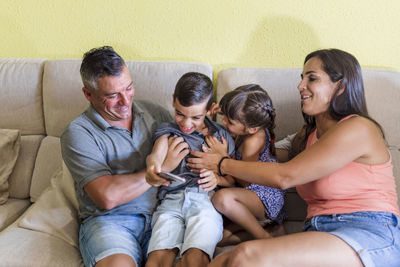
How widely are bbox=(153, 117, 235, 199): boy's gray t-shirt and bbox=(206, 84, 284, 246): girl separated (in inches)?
1.6

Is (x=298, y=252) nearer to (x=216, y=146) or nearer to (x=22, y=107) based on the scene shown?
(x=216, y=146)

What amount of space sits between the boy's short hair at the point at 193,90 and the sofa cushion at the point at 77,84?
0.37m

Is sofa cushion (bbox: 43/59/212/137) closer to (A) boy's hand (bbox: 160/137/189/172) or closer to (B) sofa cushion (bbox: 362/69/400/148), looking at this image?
(A) boy's hand (bbox: 160/137/189/172)

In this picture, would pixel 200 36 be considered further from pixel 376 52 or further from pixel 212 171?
pixel 376 52

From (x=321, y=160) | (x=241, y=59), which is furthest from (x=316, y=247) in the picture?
(x=241, y=59)

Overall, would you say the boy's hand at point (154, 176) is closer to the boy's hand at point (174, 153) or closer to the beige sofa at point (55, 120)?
the boy's hand at point (174, 153)

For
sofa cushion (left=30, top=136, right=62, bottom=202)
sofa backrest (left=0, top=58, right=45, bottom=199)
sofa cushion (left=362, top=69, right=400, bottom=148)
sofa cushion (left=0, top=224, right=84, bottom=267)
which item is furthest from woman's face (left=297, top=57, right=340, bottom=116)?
sofa backrest (left=0, top=58, right=45, bottom=199)

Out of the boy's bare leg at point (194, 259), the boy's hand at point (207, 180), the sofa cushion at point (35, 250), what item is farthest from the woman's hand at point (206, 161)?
the sofa cushion at point (35, 250)

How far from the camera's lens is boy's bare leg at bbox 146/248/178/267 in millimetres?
1280

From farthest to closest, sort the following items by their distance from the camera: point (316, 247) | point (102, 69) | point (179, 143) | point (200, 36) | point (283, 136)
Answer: point (200, 36), point (283, 136), point (179, 143), point (102, 69), point (316, 247)

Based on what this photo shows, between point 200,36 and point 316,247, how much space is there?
4.34ft

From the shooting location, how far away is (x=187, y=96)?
1404mm

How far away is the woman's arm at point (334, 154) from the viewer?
1195 millimetres

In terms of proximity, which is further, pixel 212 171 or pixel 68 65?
pixel 68 65
